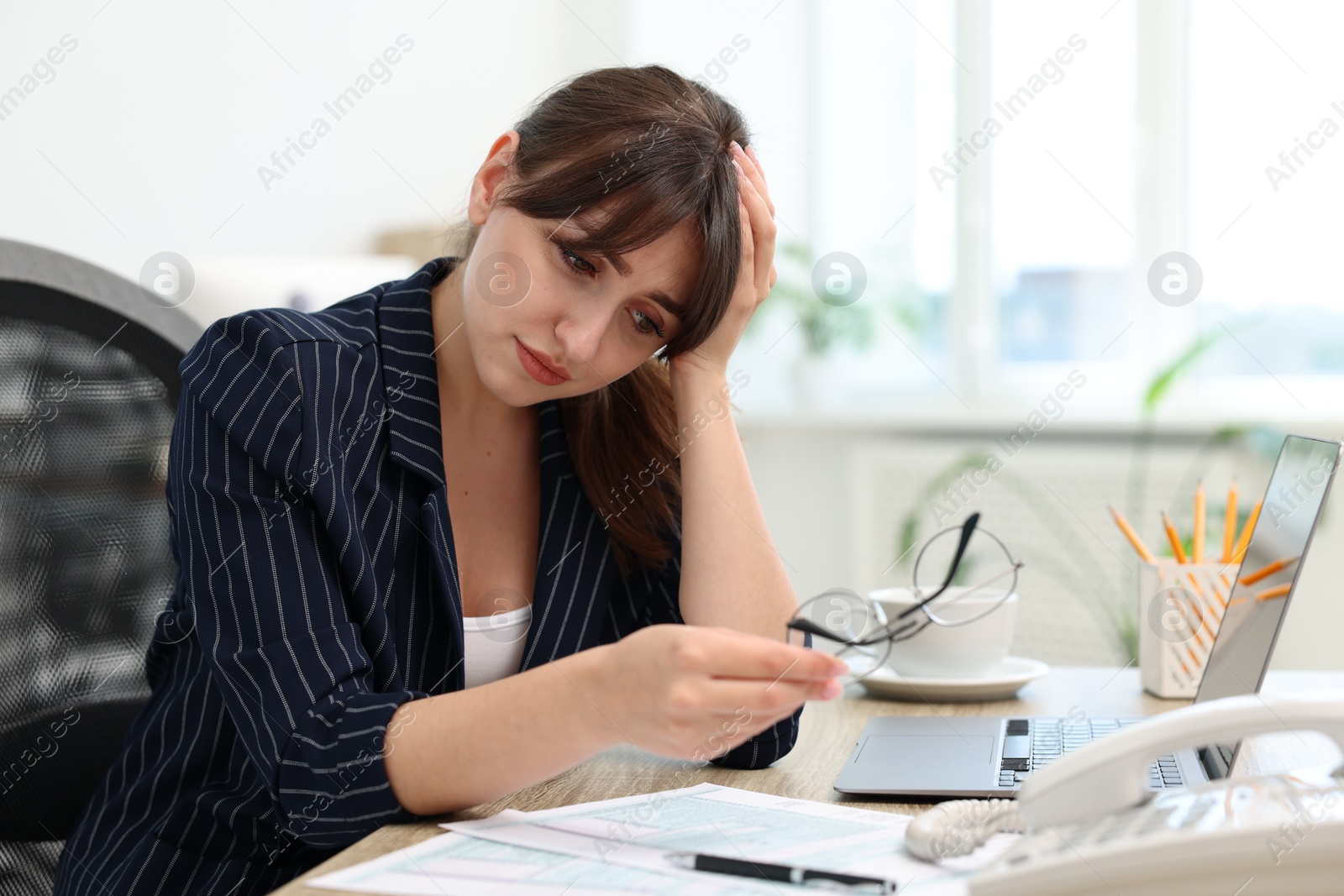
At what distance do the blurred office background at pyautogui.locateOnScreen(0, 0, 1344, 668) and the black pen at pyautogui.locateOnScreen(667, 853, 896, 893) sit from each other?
52.3 inches

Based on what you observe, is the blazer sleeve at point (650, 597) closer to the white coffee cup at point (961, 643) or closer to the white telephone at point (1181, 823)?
the white coffee cup at point (961, 643)

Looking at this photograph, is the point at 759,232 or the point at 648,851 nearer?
the point at 648,851

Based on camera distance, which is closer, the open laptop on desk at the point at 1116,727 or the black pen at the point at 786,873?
the black pen at the point at 786,873

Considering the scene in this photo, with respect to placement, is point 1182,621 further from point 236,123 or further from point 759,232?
point 236,123

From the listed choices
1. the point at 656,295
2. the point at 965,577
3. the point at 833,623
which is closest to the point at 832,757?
the point at 833,623

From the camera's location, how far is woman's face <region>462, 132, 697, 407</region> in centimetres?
96

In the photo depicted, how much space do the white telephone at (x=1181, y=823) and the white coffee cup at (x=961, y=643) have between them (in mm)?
549

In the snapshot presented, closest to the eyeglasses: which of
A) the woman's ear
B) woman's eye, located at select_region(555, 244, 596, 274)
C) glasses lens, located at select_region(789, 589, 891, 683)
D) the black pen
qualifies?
glasses lens, located at select_region(789, 589, 891, 683)

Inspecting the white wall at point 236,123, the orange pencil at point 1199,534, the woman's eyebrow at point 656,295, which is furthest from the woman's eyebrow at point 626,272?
the white wall at point 236,123

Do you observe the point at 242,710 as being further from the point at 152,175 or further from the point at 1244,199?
the point at 1244,199

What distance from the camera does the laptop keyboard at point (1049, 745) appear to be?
80 centimetres

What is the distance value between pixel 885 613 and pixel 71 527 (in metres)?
0.74

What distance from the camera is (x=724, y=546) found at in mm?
1055

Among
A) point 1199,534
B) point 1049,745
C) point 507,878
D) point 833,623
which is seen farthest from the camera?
point 1199,534
